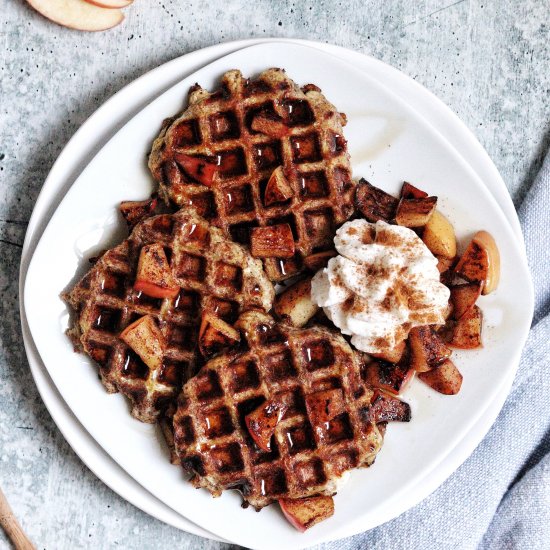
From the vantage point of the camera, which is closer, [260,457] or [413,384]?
[260,457]

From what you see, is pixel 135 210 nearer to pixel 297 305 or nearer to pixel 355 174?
pixel 297 305

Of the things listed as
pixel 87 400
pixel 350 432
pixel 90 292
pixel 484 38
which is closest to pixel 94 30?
pixel 90 292

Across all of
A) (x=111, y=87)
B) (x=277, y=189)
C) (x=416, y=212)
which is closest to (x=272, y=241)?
(x=277, y=189)

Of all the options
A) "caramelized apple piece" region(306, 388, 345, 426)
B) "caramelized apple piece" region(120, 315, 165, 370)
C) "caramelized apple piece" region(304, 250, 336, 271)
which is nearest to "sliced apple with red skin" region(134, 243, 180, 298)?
"caramelized apple piece" region(120, 315, 165, 370)

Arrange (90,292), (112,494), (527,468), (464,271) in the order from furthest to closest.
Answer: (527,468)
(112,494)
(464,271)
(90,292)

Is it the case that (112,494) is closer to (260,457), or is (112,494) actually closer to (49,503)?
(49,503)

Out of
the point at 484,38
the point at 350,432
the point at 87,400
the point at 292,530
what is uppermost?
the point at 484,38

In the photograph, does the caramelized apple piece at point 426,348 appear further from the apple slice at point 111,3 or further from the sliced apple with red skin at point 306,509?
the apple slice at point 111,3

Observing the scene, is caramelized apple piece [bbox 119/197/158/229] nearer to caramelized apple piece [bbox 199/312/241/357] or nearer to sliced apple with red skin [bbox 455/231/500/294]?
caramelized apple piece [bbox 199/312/241/357]
